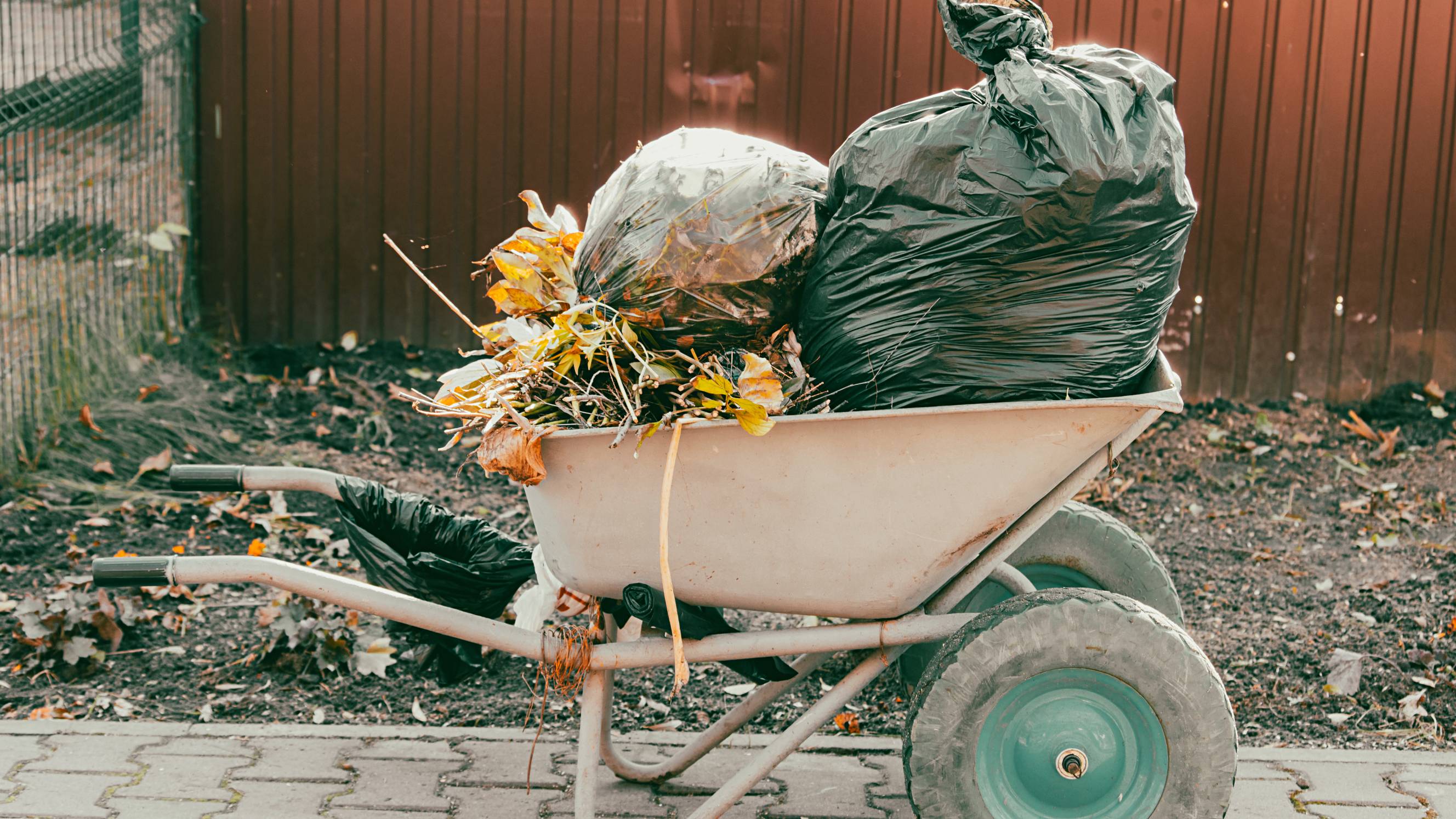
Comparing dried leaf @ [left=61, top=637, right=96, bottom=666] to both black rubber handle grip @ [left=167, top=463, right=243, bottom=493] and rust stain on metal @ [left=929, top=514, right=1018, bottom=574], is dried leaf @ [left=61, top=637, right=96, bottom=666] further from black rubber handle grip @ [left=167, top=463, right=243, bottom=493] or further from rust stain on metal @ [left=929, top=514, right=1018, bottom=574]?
rust stain on metal @ [left=929, top=514, right=1018, bottom=574]

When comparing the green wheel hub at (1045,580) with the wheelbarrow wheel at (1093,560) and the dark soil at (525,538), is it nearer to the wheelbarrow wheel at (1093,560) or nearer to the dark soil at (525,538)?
the wheelbarrow wheel at (1093,560)

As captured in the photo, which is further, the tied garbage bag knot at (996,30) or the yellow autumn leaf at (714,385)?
the tied garbage bag knot at (996,30)

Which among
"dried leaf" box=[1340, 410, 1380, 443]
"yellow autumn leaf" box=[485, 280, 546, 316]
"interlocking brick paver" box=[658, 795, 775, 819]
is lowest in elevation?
"interlocking brick paver" box=[658, 795, 775, 819]

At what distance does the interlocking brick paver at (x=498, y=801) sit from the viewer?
2475 mm

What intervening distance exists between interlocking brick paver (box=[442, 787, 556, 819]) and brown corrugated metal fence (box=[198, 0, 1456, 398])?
305 cm

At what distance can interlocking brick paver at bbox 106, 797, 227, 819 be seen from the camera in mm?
2412

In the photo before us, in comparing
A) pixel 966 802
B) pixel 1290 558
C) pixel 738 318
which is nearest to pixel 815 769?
pixel 966 802

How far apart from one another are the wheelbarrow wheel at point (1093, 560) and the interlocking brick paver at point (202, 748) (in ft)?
5.78

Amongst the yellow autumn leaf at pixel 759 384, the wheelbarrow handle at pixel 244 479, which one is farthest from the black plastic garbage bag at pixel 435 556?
the yellow autumn leaf at pixel 759 384

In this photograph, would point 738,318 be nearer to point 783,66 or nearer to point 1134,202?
point 1134,202

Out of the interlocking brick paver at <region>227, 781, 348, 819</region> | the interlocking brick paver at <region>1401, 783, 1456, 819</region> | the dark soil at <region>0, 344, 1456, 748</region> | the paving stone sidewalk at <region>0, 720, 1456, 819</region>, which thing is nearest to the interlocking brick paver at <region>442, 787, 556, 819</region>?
the paving stone sidewalk at <region>0, 720, 1456, 819</region>

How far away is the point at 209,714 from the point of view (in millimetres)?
2928

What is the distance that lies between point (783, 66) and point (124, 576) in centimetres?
404

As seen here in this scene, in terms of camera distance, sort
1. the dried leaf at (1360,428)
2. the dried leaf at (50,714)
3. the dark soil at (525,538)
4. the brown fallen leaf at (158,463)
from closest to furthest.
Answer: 1. the dried leaf at (50,714)
2. the dark soil at (525,538)
3. the brown fallen leaf at (158,463)
4. the dried leaf at (1360,428)
